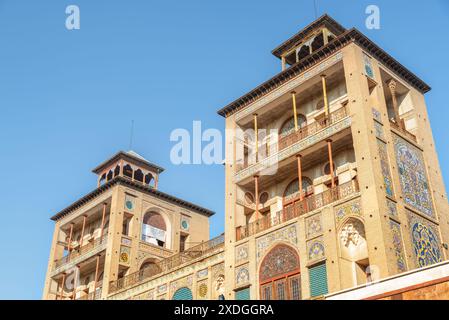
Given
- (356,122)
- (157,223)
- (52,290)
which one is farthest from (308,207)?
(52,290)

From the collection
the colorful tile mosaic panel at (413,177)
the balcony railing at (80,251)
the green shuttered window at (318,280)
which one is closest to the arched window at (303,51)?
the colorful tile mosaic panel at (413,177)

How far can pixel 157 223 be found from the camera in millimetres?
36875

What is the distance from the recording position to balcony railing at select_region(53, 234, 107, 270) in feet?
115

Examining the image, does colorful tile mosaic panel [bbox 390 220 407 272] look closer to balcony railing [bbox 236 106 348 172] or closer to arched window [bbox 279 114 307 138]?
balcony railing [bbox 236 106 348 172]

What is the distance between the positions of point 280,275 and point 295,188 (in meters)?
4.64

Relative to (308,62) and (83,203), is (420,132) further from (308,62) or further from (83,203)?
(83,203)

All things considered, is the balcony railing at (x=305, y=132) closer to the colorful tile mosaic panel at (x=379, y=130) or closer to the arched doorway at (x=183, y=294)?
the colorful tile mosaic panel at (x=379, y=130)

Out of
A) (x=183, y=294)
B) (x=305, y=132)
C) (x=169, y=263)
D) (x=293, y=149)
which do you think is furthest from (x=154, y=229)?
(x=305, y=132)

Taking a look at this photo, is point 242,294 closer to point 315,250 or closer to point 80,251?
point 315,250

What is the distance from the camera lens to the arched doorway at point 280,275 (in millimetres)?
21359

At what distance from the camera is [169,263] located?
2992cm

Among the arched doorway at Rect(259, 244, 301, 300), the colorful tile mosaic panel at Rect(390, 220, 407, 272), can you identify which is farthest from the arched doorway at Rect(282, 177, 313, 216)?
the colorful tile mosaic panel at Rect(390, 220, 407, 272)

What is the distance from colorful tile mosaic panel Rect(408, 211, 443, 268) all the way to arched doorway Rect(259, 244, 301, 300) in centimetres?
430

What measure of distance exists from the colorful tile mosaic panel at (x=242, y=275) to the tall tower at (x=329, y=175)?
0.06m
